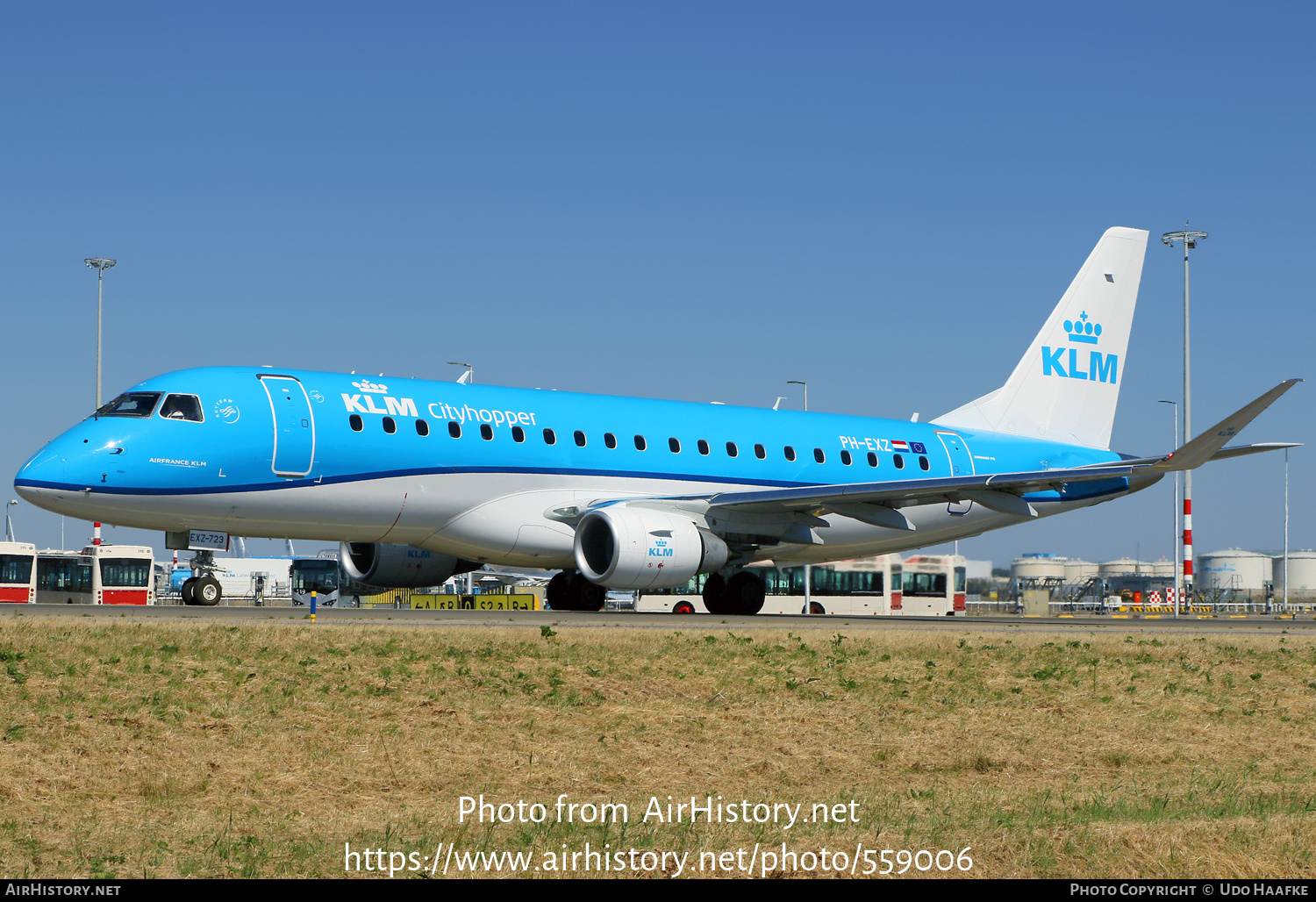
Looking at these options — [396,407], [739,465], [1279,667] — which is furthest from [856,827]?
[739,465]

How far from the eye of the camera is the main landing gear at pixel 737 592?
99.8 ft

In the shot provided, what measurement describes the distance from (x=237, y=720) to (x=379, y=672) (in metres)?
2.37

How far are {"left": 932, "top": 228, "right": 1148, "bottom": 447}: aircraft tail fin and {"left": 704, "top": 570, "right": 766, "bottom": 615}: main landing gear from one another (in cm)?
887

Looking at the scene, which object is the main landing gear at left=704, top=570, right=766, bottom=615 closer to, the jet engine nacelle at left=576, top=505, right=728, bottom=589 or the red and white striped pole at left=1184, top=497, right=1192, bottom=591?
the jet engine nacelle at left=576, top=505, right=728, bottom=589

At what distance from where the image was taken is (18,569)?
57938mm

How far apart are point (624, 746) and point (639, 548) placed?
12.1m

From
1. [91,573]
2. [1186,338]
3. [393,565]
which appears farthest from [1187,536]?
[91,573]

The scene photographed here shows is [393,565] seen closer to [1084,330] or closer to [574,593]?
[574,593]

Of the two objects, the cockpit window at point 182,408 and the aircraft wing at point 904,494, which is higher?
the cockpit window at point 182,408

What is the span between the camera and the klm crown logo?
38.2 meters

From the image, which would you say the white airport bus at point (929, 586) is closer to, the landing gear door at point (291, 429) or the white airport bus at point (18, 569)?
the white airport bus at point (18, 569)

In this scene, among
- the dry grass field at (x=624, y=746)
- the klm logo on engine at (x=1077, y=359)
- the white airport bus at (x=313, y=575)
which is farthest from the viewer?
the white airport bus at (x=313, y=575)

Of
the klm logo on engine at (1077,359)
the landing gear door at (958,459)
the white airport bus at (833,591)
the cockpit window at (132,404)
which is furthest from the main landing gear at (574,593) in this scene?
the white airport bus at (833,591)

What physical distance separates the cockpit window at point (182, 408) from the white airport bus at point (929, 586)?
1611 inches
